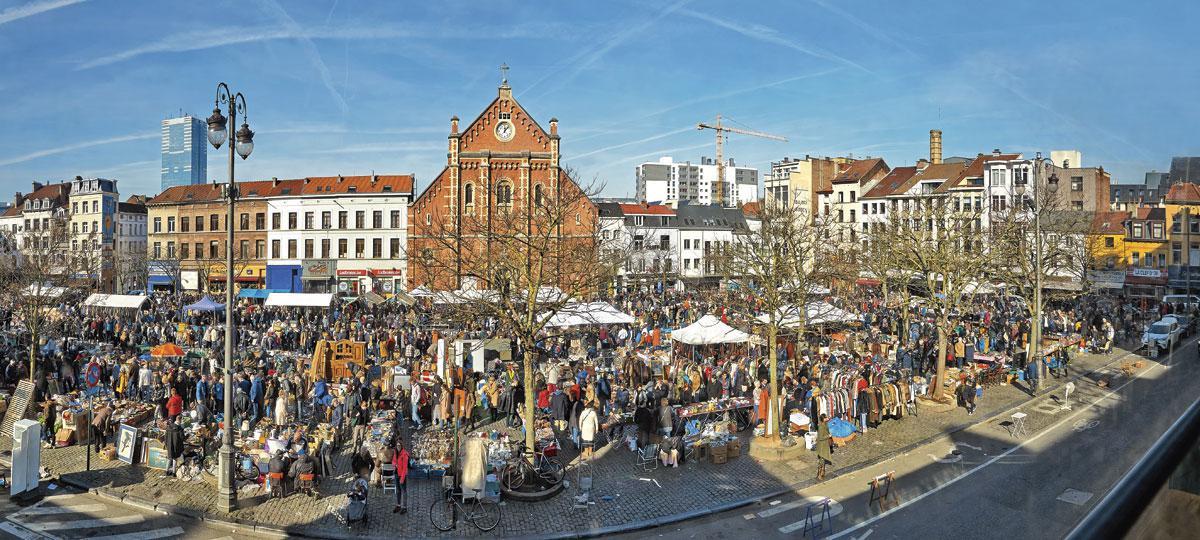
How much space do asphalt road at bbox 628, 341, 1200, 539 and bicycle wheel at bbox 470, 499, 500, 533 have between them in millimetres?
2738

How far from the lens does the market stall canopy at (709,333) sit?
82.3 ft

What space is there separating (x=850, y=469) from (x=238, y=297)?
151ft

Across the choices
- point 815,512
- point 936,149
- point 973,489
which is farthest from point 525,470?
point 936,149

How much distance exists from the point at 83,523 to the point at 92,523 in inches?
6.8

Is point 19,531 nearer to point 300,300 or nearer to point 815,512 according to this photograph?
point 815,512

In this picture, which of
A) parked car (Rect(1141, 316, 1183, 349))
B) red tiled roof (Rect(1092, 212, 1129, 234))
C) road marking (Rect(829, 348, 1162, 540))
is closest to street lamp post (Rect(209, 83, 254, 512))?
road marking (Rect(829, 348, 1162, 540))

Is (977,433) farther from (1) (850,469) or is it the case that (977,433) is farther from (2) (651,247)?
(2) (651,247)

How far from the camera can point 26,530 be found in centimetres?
1351

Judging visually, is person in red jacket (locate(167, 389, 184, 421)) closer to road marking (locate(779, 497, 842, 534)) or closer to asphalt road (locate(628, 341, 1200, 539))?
asphalt road (locate(628, 341, 1200, 539))

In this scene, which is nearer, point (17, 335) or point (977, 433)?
point (977, 433)

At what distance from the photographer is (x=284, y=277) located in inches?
2547

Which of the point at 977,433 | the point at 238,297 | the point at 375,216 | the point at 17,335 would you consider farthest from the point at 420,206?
the point at 977,433

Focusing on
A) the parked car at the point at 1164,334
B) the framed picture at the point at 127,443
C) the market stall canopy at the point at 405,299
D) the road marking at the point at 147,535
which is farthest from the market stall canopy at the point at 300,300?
the parked car at the point at 1164,334

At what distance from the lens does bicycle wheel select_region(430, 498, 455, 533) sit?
13.7 meters
